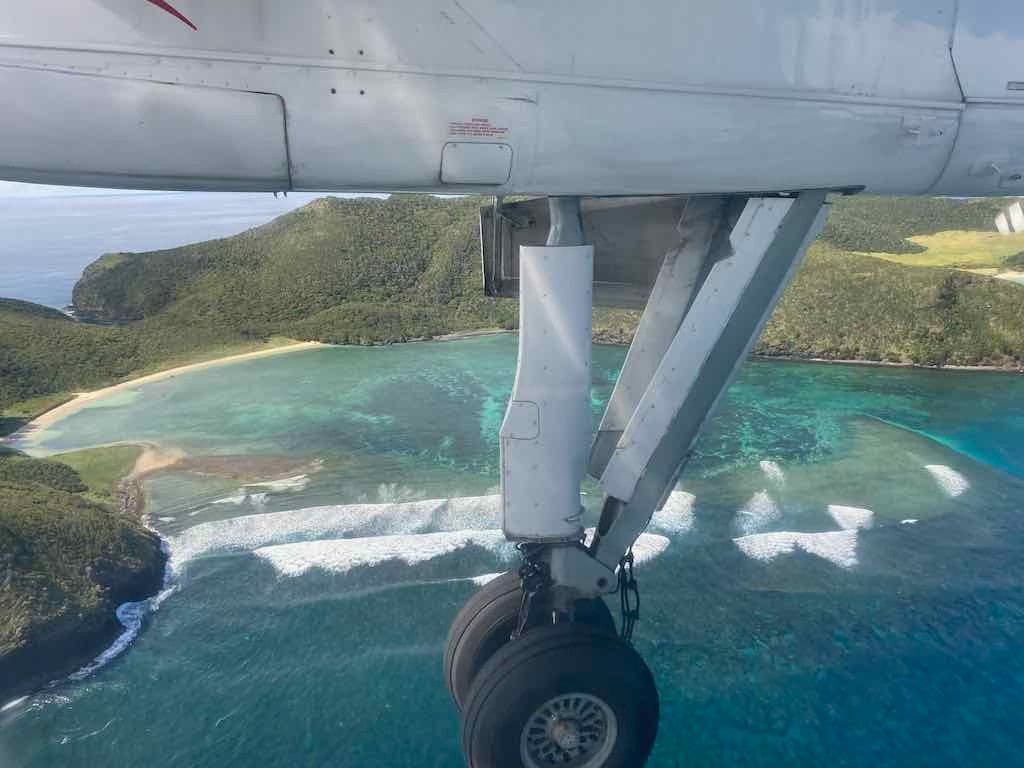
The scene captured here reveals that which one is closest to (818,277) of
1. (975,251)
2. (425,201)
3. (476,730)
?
(975,251)

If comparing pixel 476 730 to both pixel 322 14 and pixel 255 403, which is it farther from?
pixel 255 403

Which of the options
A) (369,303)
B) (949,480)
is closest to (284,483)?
(369,303)

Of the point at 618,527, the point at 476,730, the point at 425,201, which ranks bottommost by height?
the point at 476,730

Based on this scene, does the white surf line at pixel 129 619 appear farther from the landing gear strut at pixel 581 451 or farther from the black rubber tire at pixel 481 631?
the landing gear strut at pixel 581 451

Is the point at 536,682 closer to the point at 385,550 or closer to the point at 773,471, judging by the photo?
the point at 385,550

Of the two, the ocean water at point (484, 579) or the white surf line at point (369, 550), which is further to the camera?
the white surf line at point (369, 550)

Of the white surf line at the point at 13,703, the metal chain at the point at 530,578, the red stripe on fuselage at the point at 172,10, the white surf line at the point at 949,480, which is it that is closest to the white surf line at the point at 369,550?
the white surf line at the point at 13,703
